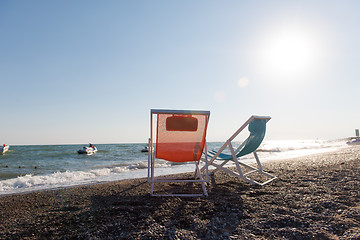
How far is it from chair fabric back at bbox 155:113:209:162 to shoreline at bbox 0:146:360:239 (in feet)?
2.79

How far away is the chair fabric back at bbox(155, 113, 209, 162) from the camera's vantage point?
3.67 metres

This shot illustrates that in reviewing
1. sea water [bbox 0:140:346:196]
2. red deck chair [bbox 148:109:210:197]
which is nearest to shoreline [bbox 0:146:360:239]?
red deck chair [bbox 148:109:210:197]

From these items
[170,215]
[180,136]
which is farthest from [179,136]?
[170,215]

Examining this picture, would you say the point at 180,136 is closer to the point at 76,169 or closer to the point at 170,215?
the point at 170,215

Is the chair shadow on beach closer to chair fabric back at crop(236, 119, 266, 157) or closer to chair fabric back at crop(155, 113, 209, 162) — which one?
chair fabric back at crop(155, 113, 209, 162)

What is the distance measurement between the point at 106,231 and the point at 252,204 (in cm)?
178

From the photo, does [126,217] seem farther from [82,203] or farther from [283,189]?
[283,189]

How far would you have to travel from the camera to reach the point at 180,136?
12.5ft

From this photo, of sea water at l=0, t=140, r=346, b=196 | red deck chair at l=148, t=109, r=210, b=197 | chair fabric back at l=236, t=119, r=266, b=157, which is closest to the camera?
red deck chair at l=148, t=109, r=210, b=197

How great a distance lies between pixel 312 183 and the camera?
12.8 ft

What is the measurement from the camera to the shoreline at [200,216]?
1.96 m

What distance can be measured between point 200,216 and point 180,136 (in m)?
1.62

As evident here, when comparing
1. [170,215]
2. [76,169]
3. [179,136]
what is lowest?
[76,169]

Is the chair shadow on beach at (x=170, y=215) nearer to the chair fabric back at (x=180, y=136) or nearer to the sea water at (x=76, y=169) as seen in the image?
the chair fabric back at (x=180, y=136)
